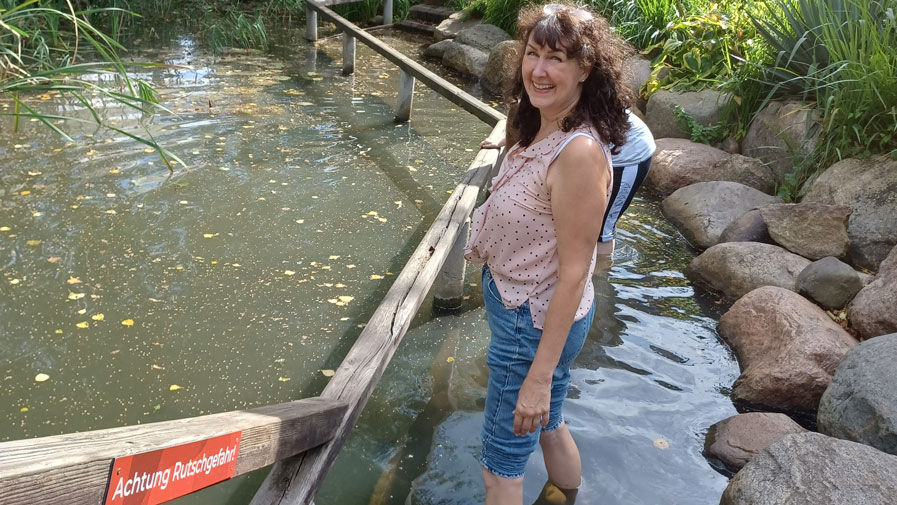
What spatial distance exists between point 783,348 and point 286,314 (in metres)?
2.69

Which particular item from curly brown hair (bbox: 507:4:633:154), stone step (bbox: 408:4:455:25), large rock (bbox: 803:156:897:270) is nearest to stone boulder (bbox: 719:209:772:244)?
large rock (bbox: 803:156:897:270)

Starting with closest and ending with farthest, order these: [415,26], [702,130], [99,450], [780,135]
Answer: [99,450] → [780,135] → [702,130] → [415,26]

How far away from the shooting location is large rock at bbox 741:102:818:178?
6559mm

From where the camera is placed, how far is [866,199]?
18.1ft

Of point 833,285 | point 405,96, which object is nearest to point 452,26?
point 405,96

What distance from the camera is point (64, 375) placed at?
3.87 metres

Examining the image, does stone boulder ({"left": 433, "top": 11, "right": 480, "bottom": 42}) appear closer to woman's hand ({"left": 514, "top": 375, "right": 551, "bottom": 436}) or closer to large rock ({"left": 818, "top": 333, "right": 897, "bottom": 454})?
large rock ({"left": 818, "top": 333, "right": 897, "bottom": 454})

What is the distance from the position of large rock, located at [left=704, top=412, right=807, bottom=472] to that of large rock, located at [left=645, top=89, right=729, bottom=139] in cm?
463

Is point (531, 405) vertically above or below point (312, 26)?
above

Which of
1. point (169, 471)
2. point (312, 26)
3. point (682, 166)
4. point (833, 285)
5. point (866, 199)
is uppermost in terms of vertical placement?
point (169, 471)

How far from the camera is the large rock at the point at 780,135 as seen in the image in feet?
21.5

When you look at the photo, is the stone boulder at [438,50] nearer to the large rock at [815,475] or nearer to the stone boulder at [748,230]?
the stone boulder at [748,230]

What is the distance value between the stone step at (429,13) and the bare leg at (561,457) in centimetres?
1208

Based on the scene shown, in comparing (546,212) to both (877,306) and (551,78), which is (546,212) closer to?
(551,78)
